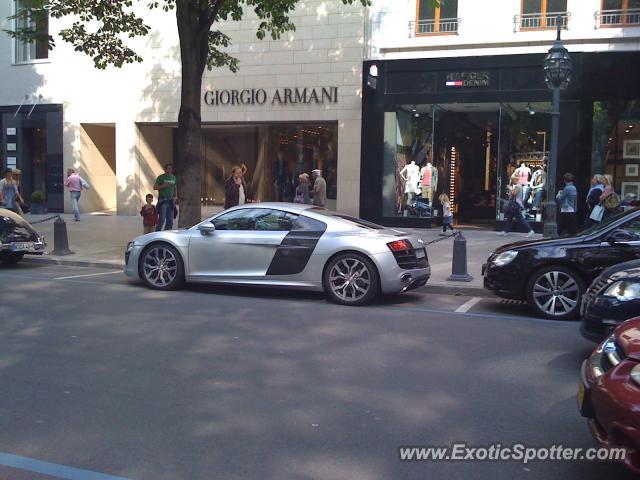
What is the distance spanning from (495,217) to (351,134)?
15.7 ft

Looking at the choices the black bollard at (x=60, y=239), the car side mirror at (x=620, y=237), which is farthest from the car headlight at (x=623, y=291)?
the black bollard at (x=60, y=239)

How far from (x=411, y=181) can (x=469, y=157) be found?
7.59 ft

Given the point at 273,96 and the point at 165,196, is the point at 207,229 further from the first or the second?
the point at 273,96

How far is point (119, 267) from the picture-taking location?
12.8 metres

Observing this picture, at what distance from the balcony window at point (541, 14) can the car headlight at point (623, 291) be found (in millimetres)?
13084

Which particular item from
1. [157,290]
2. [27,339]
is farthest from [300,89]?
[27,339]

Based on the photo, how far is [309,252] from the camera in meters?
9.44

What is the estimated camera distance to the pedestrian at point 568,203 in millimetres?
15969

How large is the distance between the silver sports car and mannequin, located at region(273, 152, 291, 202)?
12.2 m

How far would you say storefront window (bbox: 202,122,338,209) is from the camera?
20969 millimetres

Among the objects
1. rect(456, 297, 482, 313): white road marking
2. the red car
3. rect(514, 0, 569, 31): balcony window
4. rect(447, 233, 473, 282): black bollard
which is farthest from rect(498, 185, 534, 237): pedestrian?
the red car

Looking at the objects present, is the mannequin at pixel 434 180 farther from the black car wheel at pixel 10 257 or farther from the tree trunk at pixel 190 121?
the black car wheel at pixel 10 257

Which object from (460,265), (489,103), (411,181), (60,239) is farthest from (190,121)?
(489,103)

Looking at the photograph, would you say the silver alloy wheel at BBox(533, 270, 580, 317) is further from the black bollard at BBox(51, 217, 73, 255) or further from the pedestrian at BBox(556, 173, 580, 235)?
the black bollard at BBox(51, 217, 73, 255)
